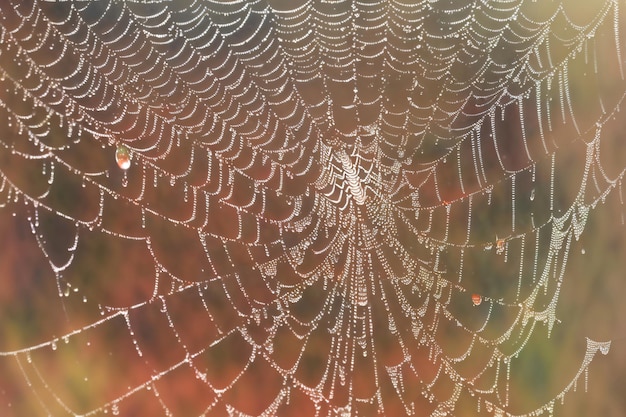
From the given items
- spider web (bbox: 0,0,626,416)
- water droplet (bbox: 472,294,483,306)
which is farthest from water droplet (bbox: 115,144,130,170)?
water droplet (bbox: 472,294,483,306)

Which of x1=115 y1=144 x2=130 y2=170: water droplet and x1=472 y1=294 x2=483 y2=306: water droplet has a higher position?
x1=115 y1=144 x2=130 y2=170: water droplet

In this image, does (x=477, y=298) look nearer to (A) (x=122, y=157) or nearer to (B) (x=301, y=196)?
(B) (x=301, y=196)

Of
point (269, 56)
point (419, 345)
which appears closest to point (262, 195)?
point (269, 56)

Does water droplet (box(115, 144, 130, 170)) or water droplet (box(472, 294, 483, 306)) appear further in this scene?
water droplet (box(472, 294, 483, 306))

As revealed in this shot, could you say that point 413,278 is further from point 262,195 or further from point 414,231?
point 262,195

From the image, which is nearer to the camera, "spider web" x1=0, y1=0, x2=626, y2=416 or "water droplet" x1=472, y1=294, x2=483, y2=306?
"spider web" x1=0, y1=0, x2=626, y2=416

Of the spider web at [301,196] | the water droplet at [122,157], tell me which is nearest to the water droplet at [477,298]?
the spider web at [301,196]

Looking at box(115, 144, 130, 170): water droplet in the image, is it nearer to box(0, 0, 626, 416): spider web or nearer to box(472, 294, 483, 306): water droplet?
box(0, 0, 626, 416): spider web

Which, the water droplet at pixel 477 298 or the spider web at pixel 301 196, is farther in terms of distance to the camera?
the water droplet at pixel 477 298

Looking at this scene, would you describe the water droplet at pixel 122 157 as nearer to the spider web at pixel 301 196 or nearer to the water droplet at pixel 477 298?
the spider web at pixel 301 196

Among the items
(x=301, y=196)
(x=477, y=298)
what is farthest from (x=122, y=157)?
(x=477, y=298)
